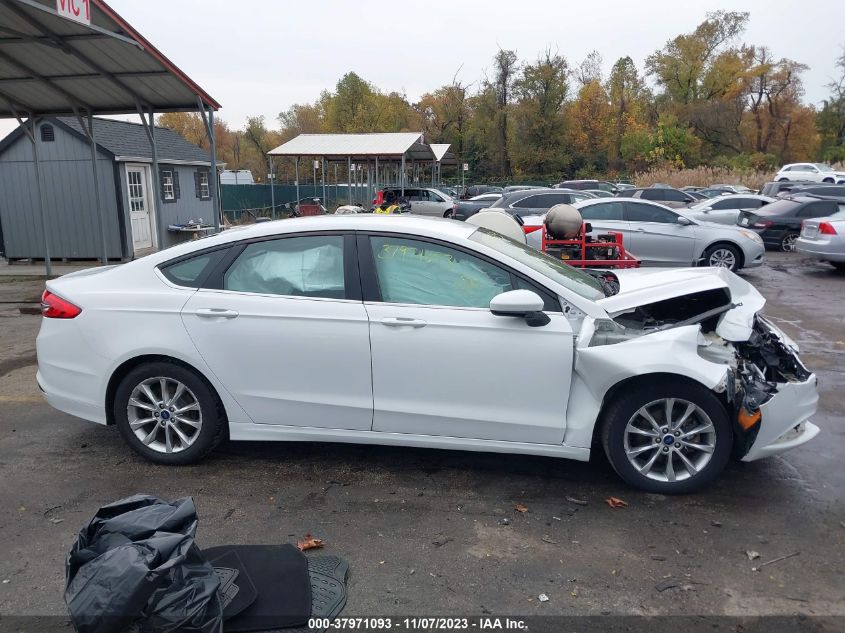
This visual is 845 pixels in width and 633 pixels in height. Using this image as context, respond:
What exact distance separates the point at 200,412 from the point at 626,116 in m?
63.5

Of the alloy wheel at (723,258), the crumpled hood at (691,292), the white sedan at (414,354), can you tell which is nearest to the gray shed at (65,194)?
the white sedan at (414,354)

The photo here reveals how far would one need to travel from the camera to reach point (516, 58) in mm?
Result: 56688

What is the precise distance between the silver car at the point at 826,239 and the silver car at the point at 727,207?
15.2 feet

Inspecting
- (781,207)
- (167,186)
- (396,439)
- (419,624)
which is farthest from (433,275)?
(167,186)

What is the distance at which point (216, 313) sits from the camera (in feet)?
13.8

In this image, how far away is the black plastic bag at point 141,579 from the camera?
2549 millimetres

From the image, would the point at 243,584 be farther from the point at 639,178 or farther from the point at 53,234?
the point at 639,178

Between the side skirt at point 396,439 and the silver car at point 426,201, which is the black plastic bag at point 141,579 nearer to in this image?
the side skirt at point 396,439

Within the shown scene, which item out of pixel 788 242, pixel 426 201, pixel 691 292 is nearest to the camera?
pixel 691 292

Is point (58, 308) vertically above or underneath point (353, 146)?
underneath

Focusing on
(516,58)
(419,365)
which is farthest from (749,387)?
(516,58)

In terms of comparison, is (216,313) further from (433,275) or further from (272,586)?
(272,586)

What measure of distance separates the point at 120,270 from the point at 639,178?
45.7 m

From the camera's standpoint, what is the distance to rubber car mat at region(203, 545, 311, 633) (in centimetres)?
288
